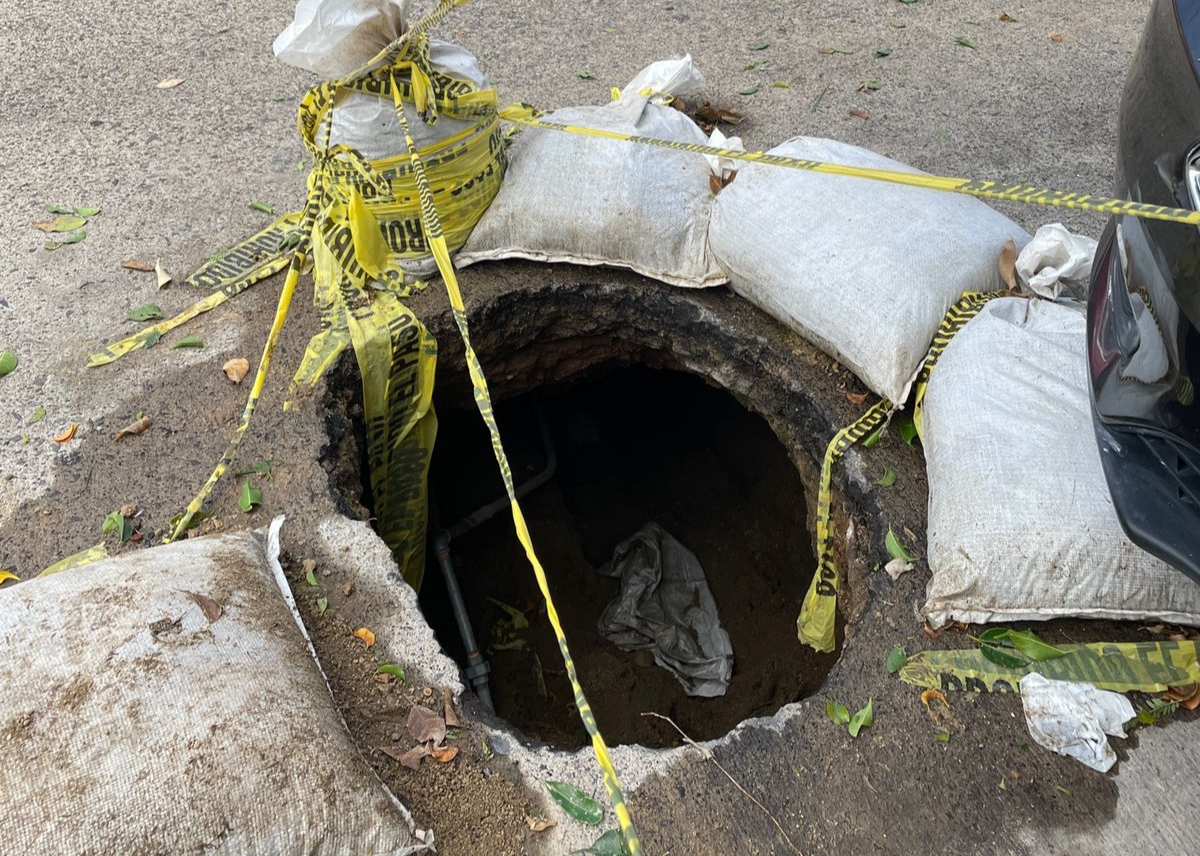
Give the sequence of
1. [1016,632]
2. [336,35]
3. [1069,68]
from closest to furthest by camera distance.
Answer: [1016,632] < [336,35] < [1069,68]

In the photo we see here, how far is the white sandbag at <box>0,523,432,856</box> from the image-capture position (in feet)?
4.71

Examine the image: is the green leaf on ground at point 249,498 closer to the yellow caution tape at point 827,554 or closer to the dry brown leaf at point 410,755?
the dry brown leaf at point 410,755

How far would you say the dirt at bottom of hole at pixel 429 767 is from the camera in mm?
1688

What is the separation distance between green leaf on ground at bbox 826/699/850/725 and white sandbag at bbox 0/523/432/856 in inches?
34.2

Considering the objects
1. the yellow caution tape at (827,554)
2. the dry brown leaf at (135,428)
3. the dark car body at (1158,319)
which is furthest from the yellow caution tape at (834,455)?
the dry brown leaf at (135,428)

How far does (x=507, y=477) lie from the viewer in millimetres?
1962

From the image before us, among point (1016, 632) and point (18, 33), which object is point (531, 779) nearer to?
point (1016, 632)

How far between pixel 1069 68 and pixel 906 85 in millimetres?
839

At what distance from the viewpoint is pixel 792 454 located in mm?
2736

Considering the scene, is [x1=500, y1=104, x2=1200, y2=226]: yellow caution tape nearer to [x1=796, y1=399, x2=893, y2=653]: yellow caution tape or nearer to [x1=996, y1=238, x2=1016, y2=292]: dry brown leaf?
[x1=996, y1=238, x2=1016, y2=292]: dry brown leaf

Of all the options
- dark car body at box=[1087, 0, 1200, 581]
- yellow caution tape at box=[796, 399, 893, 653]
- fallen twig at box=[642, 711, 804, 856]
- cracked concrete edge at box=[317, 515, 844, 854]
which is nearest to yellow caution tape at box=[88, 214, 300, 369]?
cracked concrete edge at box=[317, 515, 844, 854]

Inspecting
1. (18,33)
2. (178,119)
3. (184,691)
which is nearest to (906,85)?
(178,119)

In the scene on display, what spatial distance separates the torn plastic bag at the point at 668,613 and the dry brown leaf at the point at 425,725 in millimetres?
1828

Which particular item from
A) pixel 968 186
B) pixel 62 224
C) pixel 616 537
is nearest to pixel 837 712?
pixel 968 186
